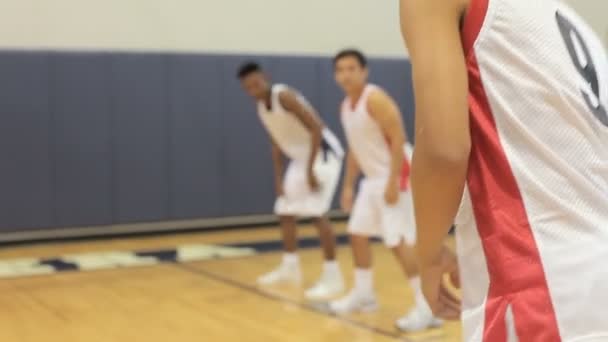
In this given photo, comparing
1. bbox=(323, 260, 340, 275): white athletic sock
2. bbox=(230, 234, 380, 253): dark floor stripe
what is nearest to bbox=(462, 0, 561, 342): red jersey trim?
bbox=(323, 260, 340, 275): white athletic sock

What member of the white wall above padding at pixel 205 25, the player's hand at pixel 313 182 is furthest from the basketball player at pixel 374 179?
the white wall above padding at pixel 205 25

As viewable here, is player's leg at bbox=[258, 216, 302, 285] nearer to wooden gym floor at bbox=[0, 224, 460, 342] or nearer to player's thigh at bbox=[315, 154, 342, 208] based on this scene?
wooden gym floor at bbox=[0, 224, 460, 342]

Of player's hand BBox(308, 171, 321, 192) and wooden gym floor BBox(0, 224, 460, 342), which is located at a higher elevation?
player's hand BBox(308, 171, 321, 192)

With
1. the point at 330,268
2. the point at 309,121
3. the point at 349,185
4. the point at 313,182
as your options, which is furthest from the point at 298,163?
the point at 330,268

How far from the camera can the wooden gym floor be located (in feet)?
14.1

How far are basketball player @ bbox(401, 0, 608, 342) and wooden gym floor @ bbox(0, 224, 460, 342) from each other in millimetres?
3052

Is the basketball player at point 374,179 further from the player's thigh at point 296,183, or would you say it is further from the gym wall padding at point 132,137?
the gym wall padding at point 132,137

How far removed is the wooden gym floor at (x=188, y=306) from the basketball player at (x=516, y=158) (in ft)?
10.0

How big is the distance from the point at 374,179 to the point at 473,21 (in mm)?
3726

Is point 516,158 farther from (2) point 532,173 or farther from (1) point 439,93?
(1) point 439,93

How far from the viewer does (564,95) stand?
119cm

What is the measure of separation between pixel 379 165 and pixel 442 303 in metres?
3.49

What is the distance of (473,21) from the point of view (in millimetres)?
1174

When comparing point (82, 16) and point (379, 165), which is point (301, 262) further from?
point (82, 16)
